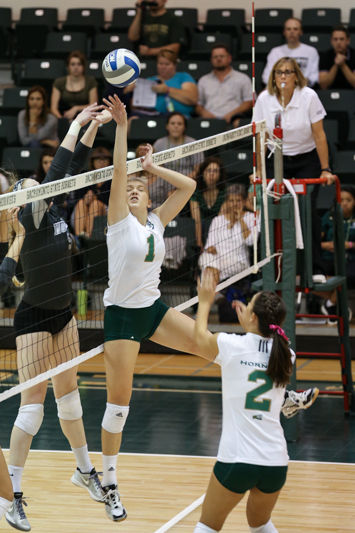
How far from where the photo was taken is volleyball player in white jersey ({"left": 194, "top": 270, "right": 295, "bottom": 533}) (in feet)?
14.8

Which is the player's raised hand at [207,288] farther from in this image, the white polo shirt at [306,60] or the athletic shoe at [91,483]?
the white polo shirt at [306,60]

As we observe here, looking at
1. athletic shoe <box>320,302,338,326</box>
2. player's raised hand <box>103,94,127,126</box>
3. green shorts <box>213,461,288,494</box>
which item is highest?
player's raised hand <box>103,94,127,126</box>

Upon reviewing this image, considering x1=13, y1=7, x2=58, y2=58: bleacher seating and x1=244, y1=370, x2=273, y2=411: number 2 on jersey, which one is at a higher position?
x1=13, y1=7, x2=58, y2=58: bleacher seating

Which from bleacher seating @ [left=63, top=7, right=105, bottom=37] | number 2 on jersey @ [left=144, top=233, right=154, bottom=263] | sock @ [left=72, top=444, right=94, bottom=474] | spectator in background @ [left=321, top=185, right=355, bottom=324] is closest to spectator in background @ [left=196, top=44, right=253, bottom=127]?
spectator in background @ [left=321, top=185, right=355, bottom=324]

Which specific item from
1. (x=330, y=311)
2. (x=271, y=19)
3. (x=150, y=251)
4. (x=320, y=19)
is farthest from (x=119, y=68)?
(x=320, y=19)

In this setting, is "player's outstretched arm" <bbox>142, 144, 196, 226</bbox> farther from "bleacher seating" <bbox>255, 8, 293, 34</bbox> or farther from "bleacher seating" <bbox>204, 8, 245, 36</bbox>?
"bleacher seating" <bbox>204, 8, 245, 36</bbox>

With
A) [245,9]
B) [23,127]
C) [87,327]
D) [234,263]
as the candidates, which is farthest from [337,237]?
[245,9]

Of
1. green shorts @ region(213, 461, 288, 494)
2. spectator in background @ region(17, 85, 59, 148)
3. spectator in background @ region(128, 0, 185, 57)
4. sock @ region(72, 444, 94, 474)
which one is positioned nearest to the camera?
green shorts @ region(213, 461, 288, 494)

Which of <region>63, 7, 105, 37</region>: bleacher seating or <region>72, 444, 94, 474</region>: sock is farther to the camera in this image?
<region>63, 7, 105, 37</region>: bleacher seating

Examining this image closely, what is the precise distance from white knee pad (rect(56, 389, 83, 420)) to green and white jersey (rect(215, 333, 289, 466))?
158 cm

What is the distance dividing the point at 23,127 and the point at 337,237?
5880mm

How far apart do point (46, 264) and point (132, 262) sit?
0.56 m

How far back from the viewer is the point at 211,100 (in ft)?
44.2

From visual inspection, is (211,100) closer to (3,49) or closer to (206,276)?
(3,49)
